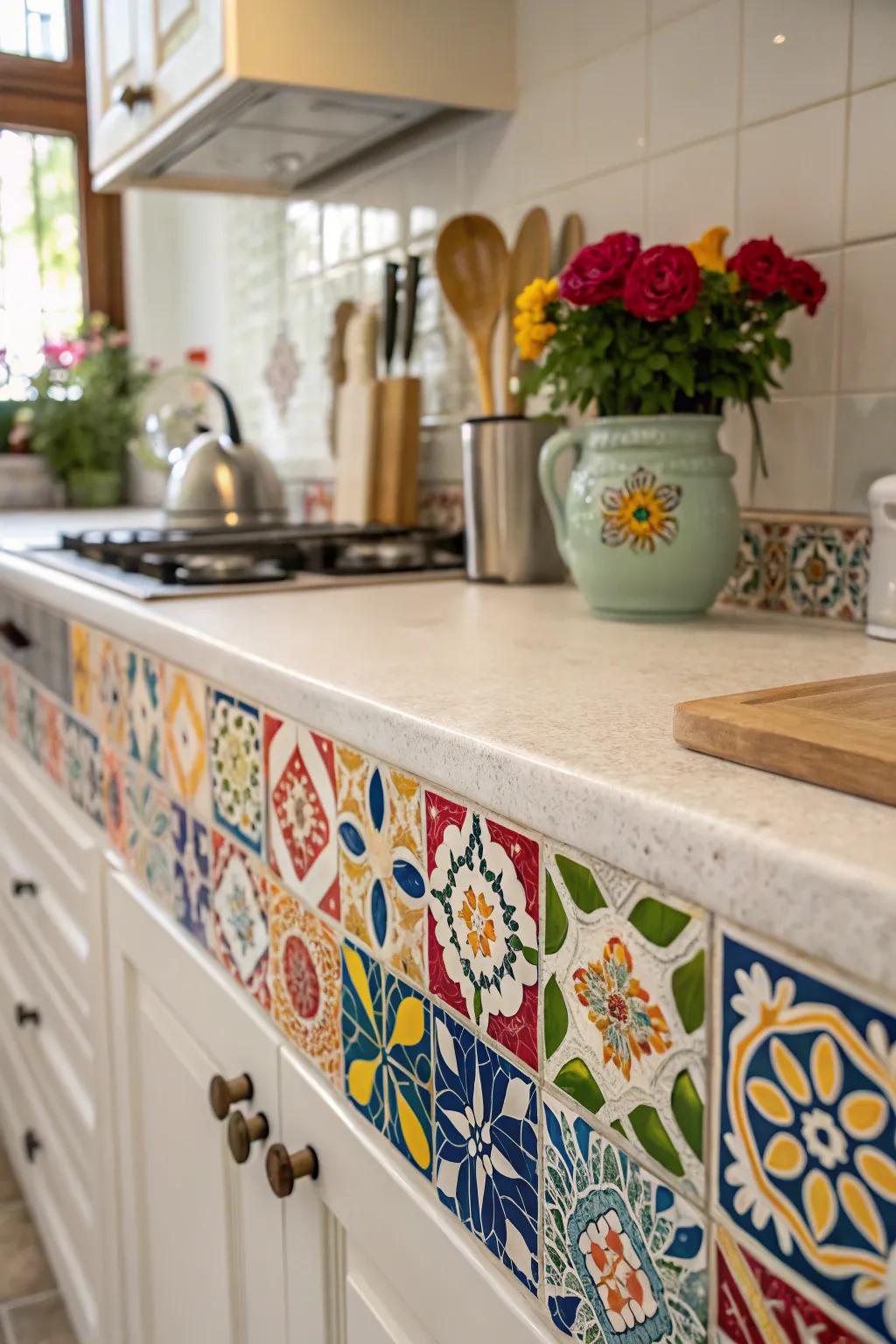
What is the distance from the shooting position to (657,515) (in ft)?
3.20

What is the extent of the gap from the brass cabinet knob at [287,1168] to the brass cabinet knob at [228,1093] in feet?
0.30

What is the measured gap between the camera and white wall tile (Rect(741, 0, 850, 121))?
3.27 ft

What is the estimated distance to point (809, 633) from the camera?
37.4 inches

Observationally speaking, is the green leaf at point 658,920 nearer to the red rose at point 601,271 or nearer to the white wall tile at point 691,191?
the red rose at point 601,271

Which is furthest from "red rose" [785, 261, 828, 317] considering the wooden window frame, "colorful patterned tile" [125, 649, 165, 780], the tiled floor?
the wooden window frame

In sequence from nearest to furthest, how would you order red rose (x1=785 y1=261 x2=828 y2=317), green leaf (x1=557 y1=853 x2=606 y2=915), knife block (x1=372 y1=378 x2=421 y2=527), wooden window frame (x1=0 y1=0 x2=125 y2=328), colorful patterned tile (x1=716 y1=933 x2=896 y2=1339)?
colorful patterned tile (x1=716 y1=933 x2=896 y2=1339) → green leaf (x1=557 y1=853 x2=606 y2=915) → red rose (x1=785 y1=261 x2=828 y2=317) → knife block (x1=372 y1=378 x2=421 y2=527) → wooden window frame (x1=0 y1=0 x2=125 y2=328)

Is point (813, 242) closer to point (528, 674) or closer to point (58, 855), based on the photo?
point (528, 674)

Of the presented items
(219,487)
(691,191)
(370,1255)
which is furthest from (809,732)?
(219,487)

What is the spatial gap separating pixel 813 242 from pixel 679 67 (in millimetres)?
284

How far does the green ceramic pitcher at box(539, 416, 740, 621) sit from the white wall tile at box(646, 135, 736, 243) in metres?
0.28

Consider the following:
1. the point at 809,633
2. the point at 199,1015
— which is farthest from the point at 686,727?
the point at 199,1015

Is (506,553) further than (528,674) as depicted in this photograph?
Yes

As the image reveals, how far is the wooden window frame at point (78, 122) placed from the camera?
324 cm

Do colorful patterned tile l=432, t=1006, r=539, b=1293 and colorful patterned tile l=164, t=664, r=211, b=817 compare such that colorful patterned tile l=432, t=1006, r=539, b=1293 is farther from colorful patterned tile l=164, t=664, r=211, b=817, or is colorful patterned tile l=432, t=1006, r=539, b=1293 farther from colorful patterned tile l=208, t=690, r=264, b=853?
colorful patterned tile l=164, t=664, r=211, b=817
